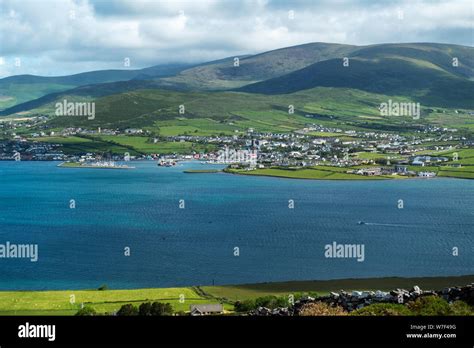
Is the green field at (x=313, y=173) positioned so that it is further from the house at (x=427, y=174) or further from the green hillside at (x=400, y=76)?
the green hillside at (x=400, y=76)

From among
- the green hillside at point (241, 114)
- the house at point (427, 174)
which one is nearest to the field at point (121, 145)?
the green hillside at point (241, 114)

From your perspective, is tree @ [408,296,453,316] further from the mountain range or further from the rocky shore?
the mountain range

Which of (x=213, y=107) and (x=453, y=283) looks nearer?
(x=453, y=283)

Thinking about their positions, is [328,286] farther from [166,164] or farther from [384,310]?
[166,164]

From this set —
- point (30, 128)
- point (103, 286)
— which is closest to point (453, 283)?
point (103, 286)

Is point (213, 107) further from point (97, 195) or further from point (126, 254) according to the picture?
point (126, 254)

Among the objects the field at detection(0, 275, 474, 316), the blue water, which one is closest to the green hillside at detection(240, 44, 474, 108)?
the blue water

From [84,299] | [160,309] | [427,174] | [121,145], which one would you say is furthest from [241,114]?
[160,309]
